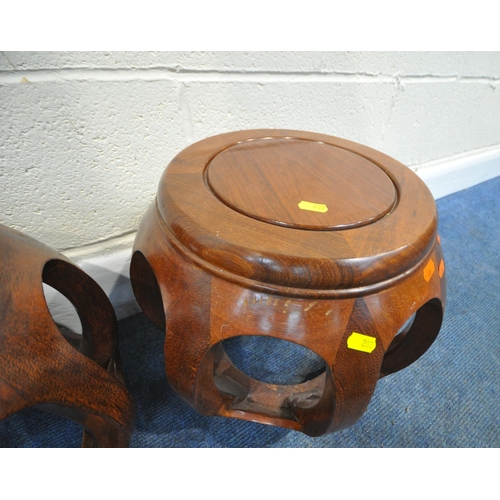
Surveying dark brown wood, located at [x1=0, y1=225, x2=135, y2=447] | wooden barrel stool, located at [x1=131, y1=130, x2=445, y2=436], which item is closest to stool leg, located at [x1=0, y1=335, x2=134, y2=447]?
dark brown wood, located at [x1=0, y1=225, x2=135, y2=447]

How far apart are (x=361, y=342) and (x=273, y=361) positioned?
509 millimetres

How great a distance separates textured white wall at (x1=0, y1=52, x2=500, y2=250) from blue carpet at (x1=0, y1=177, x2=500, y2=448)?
39 cm

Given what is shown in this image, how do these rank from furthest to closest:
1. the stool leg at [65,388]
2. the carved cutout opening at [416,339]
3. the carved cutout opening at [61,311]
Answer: the carved cutout opening at [61,311]
the carved cutout opening at [416,339]
the stool leg at [65,388]

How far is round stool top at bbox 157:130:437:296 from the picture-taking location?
18.0 inches

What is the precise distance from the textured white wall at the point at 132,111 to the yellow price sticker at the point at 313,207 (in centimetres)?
48

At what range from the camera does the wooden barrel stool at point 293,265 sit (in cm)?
46

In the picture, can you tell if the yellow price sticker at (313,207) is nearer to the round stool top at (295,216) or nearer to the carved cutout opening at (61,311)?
the round stool top at (295,216)

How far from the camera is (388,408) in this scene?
0.87 m

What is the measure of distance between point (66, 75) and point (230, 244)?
0.53 meters

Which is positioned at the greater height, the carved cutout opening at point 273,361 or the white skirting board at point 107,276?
the white skirting board at point 107,276

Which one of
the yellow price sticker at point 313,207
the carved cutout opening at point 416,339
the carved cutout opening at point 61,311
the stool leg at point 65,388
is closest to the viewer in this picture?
the stool leg at point 65,388

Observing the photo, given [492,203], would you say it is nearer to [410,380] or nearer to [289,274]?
[410,380]

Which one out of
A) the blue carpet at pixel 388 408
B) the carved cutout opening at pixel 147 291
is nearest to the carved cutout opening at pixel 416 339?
the blue carpet at pixel 388 408

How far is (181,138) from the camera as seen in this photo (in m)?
0.91
